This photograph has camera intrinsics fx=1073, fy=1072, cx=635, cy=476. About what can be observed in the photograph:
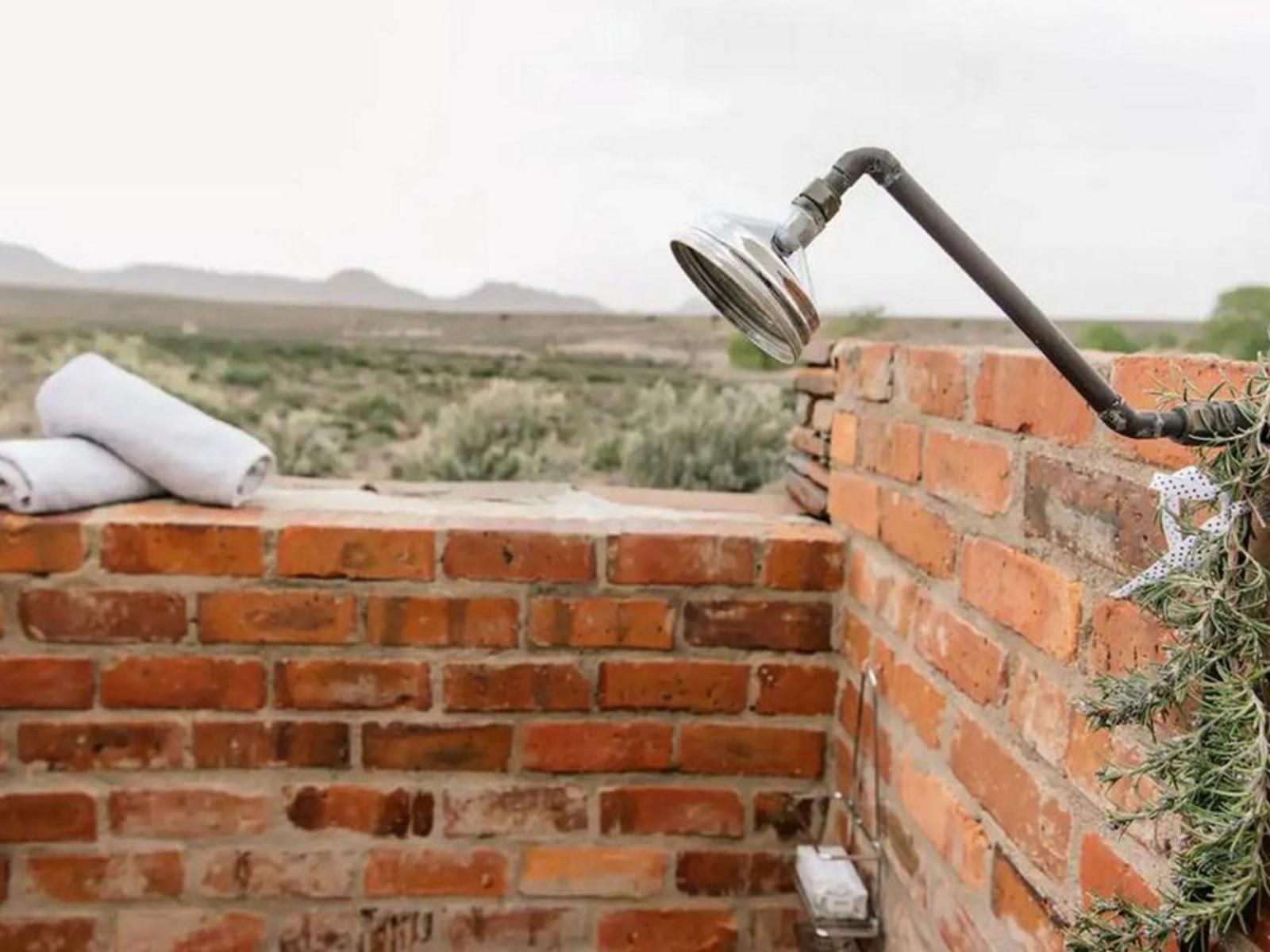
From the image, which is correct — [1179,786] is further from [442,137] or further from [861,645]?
[442,137]

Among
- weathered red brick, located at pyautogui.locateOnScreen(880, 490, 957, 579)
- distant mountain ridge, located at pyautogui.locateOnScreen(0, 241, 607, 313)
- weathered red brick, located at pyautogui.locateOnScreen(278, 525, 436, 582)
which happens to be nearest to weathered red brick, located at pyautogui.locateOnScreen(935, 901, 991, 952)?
weathered red brick, located at pyautogui.locateOnScreen(880, 490, 957, 579)

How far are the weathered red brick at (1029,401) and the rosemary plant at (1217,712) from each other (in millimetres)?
227

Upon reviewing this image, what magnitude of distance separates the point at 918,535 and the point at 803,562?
0.30 metres

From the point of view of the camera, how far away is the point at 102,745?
145 cm

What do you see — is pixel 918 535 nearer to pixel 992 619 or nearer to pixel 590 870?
pixel 992 619

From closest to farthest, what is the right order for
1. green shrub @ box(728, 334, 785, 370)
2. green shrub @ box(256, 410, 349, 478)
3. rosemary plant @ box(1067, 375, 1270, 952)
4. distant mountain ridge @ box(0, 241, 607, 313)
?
rosemary plant @ box(1067, 375, 1270, 952) → green shrub @ box(256, 410, 349, 478) → green shrub @ box(728, 334, 785, 370) → distant mountain ridge @ box(0, 241, 607, 313)

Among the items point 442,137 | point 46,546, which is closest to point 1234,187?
point 46,546

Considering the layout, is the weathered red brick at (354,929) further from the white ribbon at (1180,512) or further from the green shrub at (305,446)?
the green shrub at (305,446)

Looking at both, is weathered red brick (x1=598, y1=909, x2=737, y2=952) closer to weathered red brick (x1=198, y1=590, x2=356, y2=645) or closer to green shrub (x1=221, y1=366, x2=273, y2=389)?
weathered red brick (x1=198, y1=590, x2=356, y2=645)

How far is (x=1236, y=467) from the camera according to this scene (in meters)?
0.59

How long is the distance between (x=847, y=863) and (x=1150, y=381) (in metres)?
0.85

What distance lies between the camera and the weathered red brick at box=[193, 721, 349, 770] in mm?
1469

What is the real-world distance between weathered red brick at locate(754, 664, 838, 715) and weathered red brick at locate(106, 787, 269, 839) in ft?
2.34

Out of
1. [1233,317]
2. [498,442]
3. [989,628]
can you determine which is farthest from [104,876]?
[498,442]
